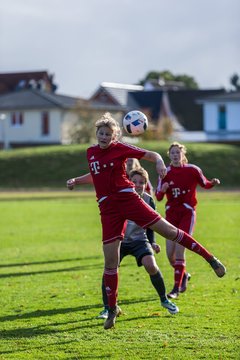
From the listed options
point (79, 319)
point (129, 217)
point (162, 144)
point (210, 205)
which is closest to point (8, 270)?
point (79, 319)

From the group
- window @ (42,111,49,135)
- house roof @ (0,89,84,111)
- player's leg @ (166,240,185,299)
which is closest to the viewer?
player's leg @ (166,240,185,299)

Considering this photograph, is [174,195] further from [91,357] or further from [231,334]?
[91,357]

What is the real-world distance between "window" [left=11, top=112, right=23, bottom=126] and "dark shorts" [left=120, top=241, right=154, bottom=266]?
6369cm

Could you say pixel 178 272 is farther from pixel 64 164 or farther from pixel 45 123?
pixel 45 123

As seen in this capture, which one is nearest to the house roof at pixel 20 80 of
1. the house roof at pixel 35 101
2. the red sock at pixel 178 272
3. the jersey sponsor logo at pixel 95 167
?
the house roof at pixel 35 101

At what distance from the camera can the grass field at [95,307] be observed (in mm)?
8242

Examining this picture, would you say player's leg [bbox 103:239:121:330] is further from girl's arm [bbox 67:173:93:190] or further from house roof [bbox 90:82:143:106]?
house roof [bbox 90:82:143:106]

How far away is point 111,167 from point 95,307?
2.47m

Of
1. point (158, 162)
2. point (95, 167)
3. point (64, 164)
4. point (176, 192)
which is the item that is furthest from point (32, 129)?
point (158, 162)

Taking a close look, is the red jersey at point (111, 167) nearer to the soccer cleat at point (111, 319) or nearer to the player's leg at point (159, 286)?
the soccer cleat at point (111, 319)

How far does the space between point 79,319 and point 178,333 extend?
4.84 feet

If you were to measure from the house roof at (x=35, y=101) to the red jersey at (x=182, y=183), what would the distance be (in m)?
59.6

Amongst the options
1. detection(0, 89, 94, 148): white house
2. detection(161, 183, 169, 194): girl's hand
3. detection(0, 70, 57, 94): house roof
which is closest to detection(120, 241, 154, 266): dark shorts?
detection(161, 183, 169, 194): girl's hand

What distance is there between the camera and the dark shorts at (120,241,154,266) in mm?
10195
